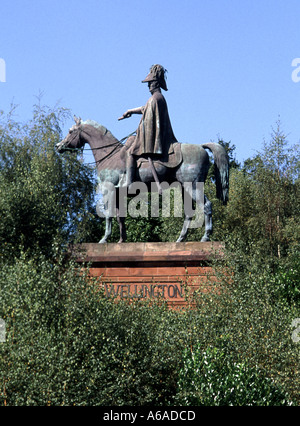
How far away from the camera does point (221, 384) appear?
12.0 meters

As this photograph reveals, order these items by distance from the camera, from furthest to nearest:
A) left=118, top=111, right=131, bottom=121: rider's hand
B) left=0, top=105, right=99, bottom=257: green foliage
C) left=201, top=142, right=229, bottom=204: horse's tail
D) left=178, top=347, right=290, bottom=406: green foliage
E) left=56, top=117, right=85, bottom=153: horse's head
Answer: left=0, top=105, right=99, bottom=257: green foliage
left=56, top=117, right=85, bottom=153: horse's head
left=118, top=111, right=131, bottom=121: rider's hand
left=201, top=142, right=229, bottom=204: horse's tail
left=178, top=347, right=290, bottom=406: green foliage

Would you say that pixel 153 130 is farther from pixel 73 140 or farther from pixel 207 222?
pixel 207 222

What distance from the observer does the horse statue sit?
1831 centimetres

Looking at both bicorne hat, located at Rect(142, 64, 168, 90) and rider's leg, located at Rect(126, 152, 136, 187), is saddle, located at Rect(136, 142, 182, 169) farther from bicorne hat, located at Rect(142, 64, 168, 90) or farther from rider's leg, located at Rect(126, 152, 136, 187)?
bicorne hat, located at Rect(142, 64, 168, 90)

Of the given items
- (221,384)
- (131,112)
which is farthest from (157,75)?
(221,384)

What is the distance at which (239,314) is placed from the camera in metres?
14.5

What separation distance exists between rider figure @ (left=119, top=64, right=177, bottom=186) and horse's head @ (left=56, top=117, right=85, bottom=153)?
5.02 feet

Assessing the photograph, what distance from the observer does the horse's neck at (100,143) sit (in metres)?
19.0

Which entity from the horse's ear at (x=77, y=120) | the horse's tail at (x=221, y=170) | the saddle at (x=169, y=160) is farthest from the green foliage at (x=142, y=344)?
the horse's ear at (x=77, y=120)

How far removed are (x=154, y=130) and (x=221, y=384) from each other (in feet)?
27.4

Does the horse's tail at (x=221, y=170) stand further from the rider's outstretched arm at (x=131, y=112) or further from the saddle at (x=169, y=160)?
the rider's outstretched arm at (x=131, y=112)

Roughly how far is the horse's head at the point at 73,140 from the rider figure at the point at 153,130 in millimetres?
1531

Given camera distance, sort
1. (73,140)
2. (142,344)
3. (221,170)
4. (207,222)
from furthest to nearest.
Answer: (73,140), (221,170), (207,222), (142,344)

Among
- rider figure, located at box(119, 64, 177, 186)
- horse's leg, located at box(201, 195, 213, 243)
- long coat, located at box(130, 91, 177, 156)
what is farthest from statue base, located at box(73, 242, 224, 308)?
long coat, located at box(130, 91, 177, 156)
